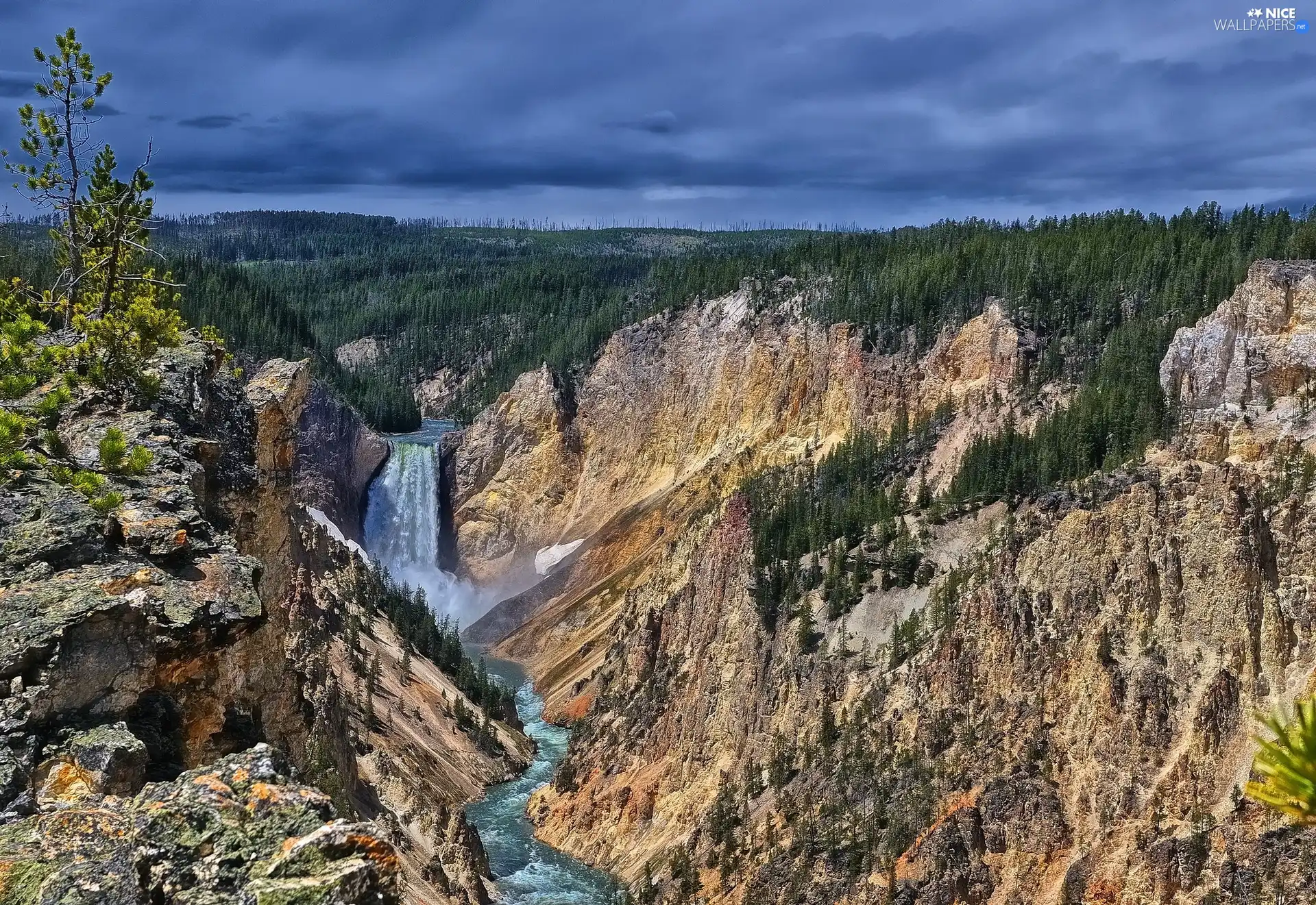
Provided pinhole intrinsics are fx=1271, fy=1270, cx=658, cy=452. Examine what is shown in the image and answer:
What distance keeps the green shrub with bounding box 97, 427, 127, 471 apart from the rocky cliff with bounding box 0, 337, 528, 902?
0.03 meters

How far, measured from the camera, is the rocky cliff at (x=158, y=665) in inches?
277

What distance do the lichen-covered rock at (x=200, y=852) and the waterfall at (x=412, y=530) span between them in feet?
266

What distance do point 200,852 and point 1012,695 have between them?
104ft

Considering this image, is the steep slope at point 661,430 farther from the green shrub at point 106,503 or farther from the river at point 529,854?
the green shrub at point 106,503

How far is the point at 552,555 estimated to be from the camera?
8912cm

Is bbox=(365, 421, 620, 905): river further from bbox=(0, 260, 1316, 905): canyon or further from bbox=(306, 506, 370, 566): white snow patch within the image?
bbox=(306, 506, 370, 566): white snow patch

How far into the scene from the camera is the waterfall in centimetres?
9081

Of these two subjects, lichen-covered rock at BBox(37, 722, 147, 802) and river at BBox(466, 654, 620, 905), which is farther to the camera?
river at BBox(466, 654, 620, 905)

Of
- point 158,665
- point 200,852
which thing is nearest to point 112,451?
point 158,665

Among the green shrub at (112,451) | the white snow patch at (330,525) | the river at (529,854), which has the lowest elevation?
the river at (529,854)

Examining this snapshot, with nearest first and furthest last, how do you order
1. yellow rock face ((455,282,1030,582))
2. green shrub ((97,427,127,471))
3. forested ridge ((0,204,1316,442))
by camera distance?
1. green shrub ((97,427,127,471))
2. forested ridge ((0,204,1316,442))
3. yellow rock face ((455,282,1030,582))

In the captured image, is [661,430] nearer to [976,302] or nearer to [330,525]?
[330,525]

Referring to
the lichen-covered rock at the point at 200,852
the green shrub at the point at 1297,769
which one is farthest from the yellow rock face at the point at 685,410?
the lichen-covered rock at the point at 200,852

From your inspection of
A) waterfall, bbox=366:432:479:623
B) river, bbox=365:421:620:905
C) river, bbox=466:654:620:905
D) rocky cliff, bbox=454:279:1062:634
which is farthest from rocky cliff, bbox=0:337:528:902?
waterfall, bbox=366:432:479:623
